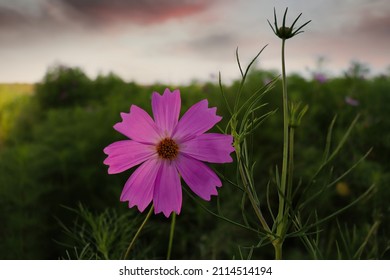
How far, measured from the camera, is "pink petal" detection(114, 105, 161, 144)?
27cm

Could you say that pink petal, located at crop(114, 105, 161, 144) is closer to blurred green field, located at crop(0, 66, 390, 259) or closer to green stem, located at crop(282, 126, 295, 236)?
green stem, located at crop(282, 126, 295, 236)

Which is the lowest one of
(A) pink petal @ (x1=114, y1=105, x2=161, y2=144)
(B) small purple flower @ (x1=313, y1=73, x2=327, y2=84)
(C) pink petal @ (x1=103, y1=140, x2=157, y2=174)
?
(C) pink petal @ (x1=103, y1=140, x2=157, y2=174)

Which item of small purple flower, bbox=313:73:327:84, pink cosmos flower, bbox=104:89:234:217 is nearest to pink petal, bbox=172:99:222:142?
pink cosmos flower, bbox=104:89:234:217

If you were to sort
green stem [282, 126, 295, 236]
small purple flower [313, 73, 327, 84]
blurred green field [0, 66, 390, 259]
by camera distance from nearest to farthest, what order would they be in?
green stem [282, 126, 295, 236]
blurred green field [0, 66, 390, 259]
small purple flower [313, 73, 327, 84]

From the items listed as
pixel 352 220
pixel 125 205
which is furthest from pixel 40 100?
pixel 352 220

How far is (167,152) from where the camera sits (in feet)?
0.90

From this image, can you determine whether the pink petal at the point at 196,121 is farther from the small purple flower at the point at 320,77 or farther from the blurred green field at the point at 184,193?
the small purple flower at the point at 320,77

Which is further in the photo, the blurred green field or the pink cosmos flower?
the blurred green field

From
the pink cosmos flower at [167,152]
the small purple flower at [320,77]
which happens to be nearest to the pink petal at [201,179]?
the pink cosmos flower at [167,152]

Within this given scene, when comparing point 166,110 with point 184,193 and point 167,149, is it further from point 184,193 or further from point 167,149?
point 184,193
